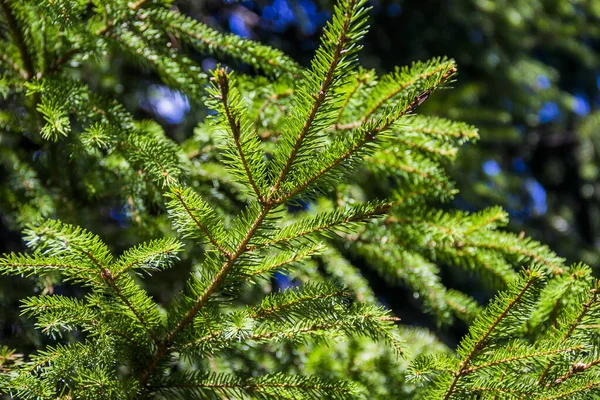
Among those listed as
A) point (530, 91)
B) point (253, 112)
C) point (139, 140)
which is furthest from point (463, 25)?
point (139, 140)

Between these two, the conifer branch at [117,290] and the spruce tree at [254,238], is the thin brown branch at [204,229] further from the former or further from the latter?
the conifer branch at [117,290]

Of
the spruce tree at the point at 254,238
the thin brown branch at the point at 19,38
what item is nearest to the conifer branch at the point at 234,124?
the spruce tree at the point at 254,238

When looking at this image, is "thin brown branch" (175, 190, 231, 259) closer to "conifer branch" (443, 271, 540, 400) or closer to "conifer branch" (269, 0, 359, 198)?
"conifer branch" (269, 0, 359, 198)

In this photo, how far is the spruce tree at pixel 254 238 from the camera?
2.68 feet

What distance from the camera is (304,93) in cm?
78

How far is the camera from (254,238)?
840 millimetres

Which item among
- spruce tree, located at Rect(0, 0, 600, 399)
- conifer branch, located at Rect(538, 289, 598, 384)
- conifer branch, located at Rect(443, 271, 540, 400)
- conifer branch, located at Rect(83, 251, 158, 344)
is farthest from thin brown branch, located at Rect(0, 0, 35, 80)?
conifer branch, located at Rect(538, 289, 598, 384)

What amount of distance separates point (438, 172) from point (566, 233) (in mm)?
2914

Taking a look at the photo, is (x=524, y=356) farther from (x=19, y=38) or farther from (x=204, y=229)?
(x=19, y=38)

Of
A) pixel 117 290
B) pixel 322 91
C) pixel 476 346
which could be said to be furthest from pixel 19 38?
pixel 476 346

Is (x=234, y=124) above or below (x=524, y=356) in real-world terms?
above

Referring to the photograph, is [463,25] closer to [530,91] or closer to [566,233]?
[530,91]

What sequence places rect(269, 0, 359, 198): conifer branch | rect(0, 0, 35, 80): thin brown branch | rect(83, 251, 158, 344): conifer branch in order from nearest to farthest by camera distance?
rect(269, 0, 359, 198): conifer branch, rect(83, 251, 158, 344): conifer branch, rect(0, 0, 35, 80): thin brown branch

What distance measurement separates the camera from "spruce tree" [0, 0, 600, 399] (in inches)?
32.1
